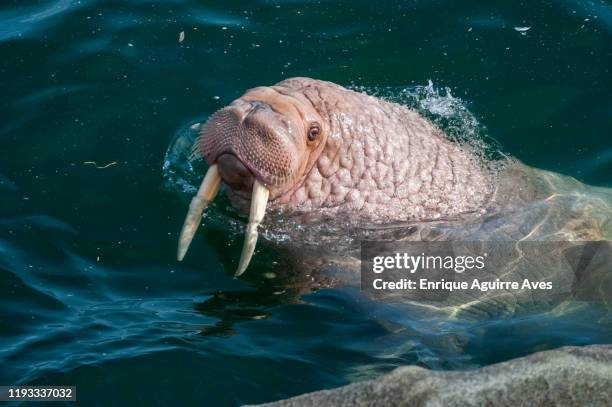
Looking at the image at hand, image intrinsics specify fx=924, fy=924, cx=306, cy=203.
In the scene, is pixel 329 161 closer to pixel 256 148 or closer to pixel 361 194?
pixel 361 194

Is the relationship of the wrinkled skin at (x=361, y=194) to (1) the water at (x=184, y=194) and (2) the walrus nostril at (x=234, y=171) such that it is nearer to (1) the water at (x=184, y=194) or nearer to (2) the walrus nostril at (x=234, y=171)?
(2) the walrus nostril at (x=234, y=171)

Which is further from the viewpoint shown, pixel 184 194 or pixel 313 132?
pixel 184 194

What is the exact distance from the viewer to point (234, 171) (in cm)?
635

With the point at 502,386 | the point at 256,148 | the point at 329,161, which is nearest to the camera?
the point at 502,386

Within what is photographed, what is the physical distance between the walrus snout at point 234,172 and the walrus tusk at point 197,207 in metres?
0.07

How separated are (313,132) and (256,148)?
0.49m

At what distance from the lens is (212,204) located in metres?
7.18

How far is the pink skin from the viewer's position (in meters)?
6.26

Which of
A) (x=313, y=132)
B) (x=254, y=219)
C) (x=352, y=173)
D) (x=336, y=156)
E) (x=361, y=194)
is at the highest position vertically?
(x=313, y=132)

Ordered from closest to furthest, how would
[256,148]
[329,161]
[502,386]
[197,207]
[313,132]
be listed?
1. [502,386]
2. [256,148]
3. [197,207]
4. [313,132]
5. [329,161]

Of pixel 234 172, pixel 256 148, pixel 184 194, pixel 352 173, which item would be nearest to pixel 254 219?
pixel 234 172

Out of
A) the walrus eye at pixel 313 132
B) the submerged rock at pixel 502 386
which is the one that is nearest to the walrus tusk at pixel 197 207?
the walrus eye at pixel 313 132

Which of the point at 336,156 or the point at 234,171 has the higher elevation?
the point at 336,156

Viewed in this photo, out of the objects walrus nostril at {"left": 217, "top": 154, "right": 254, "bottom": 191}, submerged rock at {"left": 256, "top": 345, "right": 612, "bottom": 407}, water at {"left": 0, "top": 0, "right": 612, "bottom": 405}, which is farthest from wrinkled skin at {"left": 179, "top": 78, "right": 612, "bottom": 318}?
submerged rock at {"left": 256, "top": 345, "right": 612, "bottom": 407}
